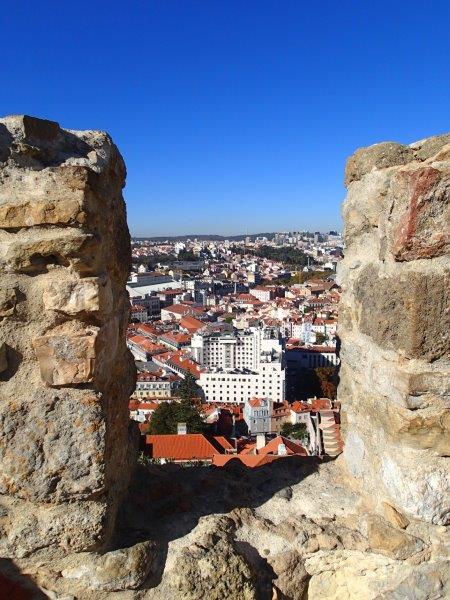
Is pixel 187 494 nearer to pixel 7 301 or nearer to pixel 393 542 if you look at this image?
pixel 393 542

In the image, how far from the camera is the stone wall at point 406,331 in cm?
185

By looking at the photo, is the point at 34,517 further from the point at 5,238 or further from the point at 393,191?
the point at 393,191

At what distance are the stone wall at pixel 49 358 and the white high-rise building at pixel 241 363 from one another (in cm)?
3081

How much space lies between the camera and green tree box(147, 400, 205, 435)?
2250 cm

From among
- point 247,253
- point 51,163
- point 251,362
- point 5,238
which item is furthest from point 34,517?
point 247,253

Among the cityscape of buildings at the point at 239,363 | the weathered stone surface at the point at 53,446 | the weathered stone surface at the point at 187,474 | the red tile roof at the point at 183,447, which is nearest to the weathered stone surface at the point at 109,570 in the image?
the weathered stone surface at the point at 187,474

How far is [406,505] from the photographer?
1.95 m

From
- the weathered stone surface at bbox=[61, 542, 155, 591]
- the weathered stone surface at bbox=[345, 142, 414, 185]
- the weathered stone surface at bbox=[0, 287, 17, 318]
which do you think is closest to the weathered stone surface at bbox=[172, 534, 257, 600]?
the weathered stone surface at bbox=[61, 542, 155, 591]

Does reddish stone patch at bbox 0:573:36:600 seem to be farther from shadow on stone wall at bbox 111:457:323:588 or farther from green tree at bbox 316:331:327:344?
green tree at bbox 316:331:327:344

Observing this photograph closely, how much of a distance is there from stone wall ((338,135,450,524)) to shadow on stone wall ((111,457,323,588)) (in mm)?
354

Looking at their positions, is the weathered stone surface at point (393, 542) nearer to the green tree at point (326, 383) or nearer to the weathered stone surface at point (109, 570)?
the weathered stone surface at point (109, 570)

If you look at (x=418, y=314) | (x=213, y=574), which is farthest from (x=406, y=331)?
(x=213, y=574)

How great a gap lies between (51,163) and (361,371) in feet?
4.69

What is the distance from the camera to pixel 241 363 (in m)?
42.2
